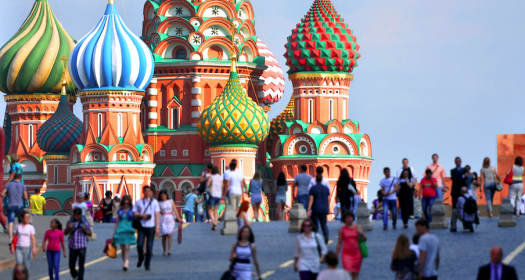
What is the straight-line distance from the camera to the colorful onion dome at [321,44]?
58094mm

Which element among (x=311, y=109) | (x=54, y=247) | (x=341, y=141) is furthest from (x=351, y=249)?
(x=311, y=109)

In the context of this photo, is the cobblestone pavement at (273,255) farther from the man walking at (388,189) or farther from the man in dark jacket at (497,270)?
the man in dark jacket at (497,270)

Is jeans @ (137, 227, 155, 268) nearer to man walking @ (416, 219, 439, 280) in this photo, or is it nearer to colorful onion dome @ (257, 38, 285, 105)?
man walking @ (416, 219, 439, 280)

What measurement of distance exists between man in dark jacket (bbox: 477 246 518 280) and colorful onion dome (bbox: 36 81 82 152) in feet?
156

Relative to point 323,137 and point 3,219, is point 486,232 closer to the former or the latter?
point 3,219

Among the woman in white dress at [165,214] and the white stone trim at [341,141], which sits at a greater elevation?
the white stone trim at [341,141]

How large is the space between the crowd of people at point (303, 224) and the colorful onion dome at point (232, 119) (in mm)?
23710

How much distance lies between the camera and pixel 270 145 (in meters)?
61.5

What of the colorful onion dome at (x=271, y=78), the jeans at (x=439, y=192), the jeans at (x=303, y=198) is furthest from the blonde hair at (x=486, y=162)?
the colorful onion dome at (x=271, y=78)

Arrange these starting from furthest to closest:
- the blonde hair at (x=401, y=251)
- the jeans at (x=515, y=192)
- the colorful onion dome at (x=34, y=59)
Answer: the colorful onion dome at (x=34, y=59), the jeans at (x=515, y=192), the blonde hair at (x=401, y=251)

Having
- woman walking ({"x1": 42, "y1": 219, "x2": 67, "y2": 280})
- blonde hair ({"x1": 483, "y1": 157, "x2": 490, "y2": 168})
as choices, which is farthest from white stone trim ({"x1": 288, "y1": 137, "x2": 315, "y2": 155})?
woman walking ({"x1": 42, "y1": 219, "x2": 67, "y2": 280})

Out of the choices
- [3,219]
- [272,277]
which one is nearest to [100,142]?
[3,219]

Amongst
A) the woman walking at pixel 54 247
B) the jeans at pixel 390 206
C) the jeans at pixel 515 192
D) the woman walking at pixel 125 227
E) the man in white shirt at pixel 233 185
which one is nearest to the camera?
the woman walking at pixel 54 247

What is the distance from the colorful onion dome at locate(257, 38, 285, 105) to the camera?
212ft
